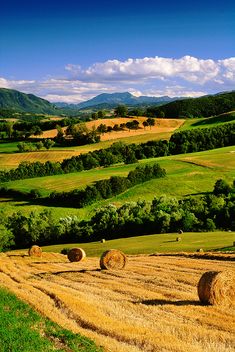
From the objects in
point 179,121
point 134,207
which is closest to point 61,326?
point 134,207

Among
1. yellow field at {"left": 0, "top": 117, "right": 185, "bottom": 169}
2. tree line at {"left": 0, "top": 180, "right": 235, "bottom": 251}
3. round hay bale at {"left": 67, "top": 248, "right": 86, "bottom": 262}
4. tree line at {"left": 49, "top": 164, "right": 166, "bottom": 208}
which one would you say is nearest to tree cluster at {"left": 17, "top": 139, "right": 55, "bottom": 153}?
yellow field at {"left": 0, "top": 117, "right": 185, "bottom": 169}

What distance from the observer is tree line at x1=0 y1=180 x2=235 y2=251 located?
190ft

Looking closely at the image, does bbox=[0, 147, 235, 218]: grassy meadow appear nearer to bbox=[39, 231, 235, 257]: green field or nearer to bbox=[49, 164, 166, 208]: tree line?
bbox=[49, 164, 166, 208]: tree line

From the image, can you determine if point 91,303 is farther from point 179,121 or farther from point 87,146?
point 179,121

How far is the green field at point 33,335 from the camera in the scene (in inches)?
518

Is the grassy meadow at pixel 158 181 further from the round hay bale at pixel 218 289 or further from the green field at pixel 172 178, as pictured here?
the round hay bale at pixel 218 289

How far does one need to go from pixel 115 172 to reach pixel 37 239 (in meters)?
41.7

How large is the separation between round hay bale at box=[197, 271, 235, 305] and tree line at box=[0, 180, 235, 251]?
125 feet

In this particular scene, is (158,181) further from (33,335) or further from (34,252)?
(33,335)

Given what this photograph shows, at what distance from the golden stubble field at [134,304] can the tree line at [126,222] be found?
28.4 m

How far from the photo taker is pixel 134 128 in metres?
166

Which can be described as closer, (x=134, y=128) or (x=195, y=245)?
(x=195, y=245)

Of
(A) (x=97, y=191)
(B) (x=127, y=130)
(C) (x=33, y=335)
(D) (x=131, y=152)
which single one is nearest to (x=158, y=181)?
(A) (x=97, y=191)

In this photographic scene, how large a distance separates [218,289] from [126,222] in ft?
147
